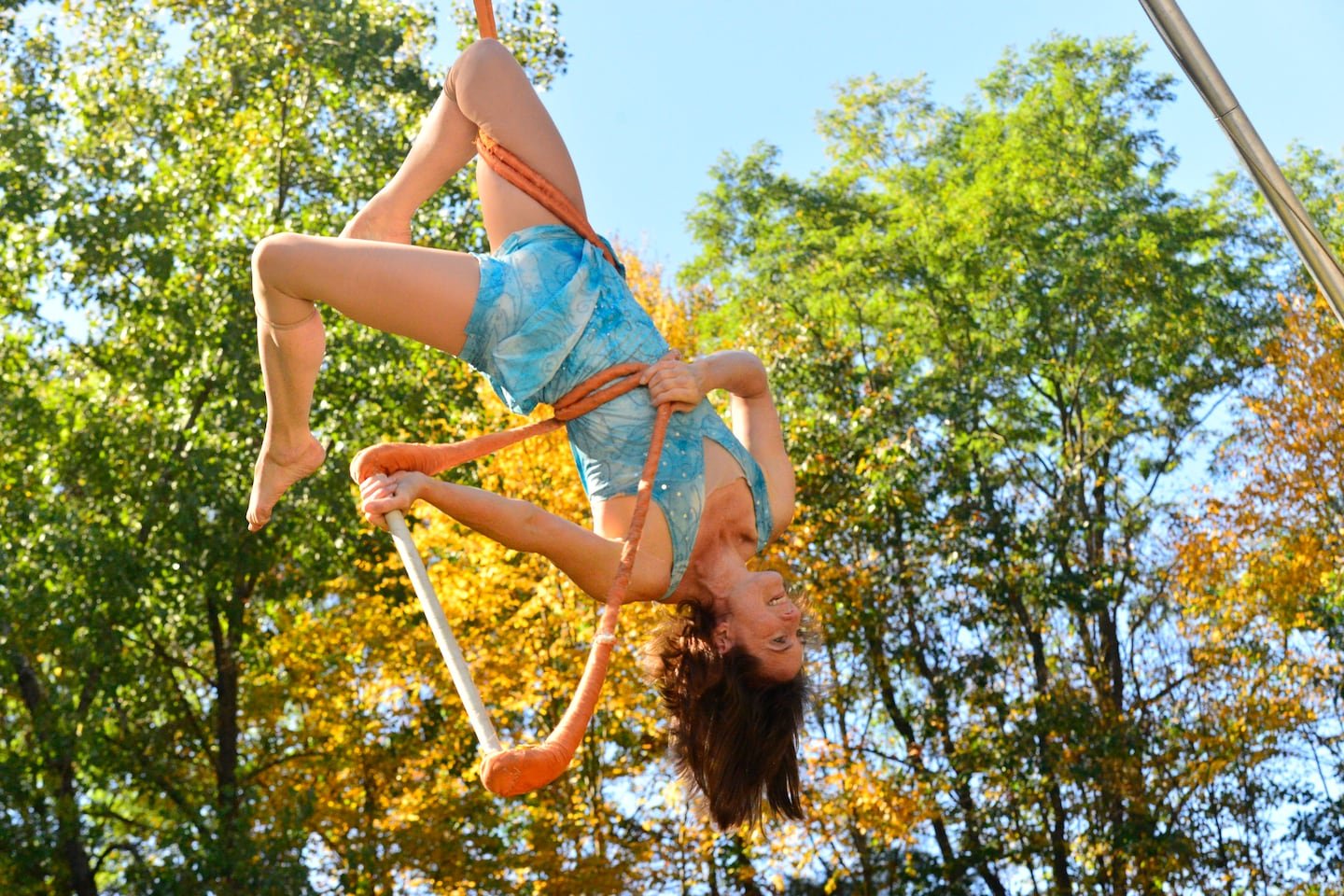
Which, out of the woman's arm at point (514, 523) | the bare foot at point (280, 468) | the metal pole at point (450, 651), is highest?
the bare foot at point (280, 468)

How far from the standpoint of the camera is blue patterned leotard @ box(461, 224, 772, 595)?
9.93ft

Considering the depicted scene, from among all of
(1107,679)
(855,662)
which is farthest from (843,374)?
(1107,679)

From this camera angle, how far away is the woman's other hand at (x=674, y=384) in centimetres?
304

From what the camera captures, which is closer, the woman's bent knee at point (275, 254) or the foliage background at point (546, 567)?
the woman's bent knee at point (275, 254)

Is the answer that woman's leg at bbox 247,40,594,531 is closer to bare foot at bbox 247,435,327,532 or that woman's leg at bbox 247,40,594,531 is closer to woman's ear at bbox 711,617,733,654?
bare foot at bbox 247,435,327,532

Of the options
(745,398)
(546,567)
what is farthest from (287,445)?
(546,567)

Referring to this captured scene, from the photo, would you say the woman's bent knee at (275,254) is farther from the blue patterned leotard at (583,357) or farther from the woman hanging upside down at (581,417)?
the blue patterned leotard at (583,357)

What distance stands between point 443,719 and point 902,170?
853 cm

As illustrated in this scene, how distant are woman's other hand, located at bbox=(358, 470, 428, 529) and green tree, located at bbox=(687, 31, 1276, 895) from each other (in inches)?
342

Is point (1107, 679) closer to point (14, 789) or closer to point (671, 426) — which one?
point (14, 789)

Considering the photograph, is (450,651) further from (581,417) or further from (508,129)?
(508,129)

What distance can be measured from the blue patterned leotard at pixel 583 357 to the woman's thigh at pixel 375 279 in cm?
6

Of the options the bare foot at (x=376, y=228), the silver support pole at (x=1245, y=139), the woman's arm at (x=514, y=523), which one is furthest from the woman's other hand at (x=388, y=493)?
the silver support pole at (x=1245, y=139)

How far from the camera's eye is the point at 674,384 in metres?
3.04
